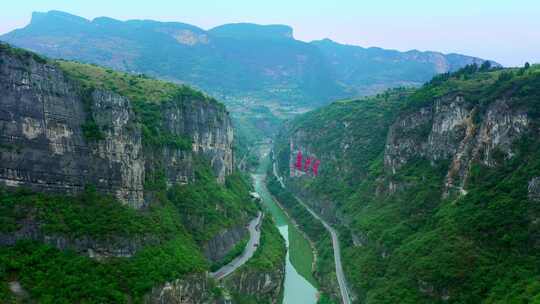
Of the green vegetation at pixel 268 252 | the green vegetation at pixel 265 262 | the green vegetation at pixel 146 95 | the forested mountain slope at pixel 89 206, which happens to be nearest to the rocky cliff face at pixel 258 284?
the green vegetation at pixel 265 262

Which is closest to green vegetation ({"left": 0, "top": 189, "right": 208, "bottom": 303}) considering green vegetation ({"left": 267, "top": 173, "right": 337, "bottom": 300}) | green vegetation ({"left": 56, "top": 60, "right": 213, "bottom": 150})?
green vegetation ({"left": 56, "top": 60, "right": 213, "bottom": 150})

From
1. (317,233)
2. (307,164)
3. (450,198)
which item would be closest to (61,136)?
(450,198)

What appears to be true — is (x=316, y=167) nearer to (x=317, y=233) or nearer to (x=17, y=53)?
(x=317, y=233)

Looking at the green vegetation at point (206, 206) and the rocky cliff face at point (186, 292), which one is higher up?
the green vegetation at point (206, 206)

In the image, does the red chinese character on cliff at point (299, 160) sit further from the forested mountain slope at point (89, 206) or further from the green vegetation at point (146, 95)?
the forested mountain slope at point (89, 206)

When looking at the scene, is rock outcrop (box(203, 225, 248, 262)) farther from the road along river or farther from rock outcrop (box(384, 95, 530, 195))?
rock outcrop (box(384, 95, 530, 195))

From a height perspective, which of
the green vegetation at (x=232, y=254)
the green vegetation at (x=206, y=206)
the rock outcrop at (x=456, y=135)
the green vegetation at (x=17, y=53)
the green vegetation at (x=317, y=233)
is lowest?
the green vegetation at (x=317, y=233)
